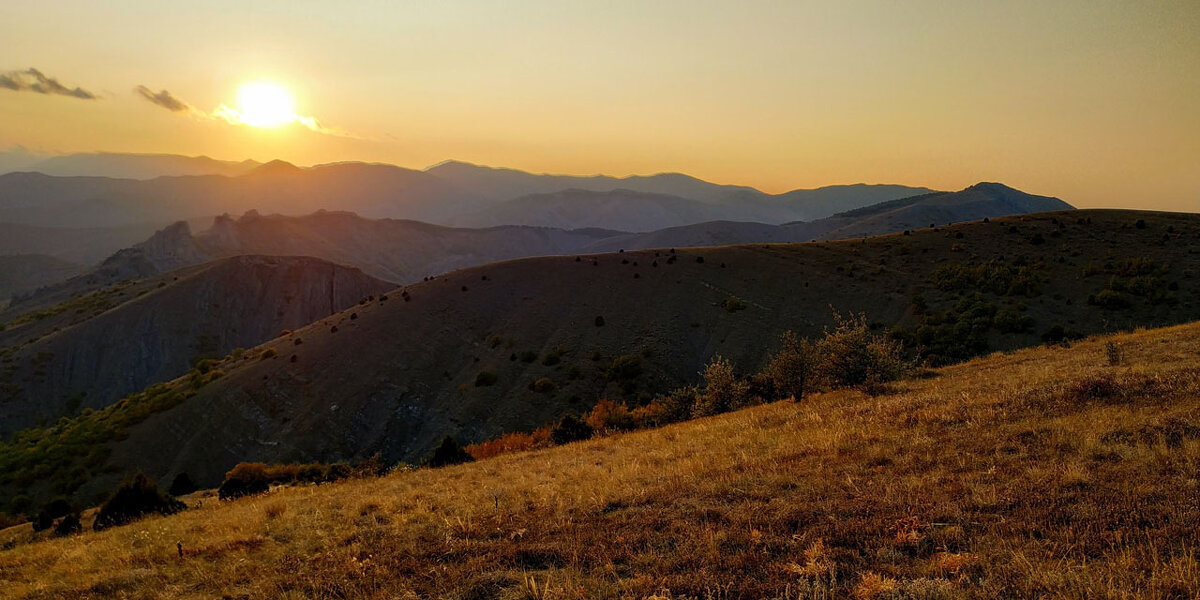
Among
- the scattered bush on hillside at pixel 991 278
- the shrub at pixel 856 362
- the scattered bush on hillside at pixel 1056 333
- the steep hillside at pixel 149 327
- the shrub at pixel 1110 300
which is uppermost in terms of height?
the scattered bush on hillside at pixel 991 278

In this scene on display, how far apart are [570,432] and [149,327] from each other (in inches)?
3660

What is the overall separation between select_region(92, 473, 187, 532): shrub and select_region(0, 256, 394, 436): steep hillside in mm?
71791

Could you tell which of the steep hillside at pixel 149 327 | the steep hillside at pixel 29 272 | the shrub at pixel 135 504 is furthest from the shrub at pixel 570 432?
the steep hillside at pixel 29 272

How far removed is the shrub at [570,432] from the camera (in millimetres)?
21109

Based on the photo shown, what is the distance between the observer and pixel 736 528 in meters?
6.95

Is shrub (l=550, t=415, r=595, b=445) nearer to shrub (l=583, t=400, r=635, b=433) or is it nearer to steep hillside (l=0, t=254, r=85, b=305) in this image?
shrub (l=583, t=400, r=635, b=433)

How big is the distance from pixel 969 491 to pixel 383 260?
20702 cm

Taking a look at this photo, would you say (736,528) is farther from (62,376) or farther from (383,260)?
(383,260)

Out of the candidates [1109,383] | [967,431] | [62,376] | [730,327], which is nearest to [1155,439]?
[967,431]

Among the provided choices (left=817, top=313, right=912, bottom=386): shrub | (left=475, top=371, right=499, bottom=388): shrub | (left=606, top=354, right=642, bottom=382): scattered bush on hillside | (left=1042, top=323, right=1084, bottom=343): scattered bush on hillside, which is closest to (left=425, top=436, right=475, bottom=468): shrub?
(left=817, top=313, right=912, bottom=386): shrub

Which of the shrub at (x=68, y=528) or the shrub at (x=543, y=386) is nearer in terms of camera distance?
the shrub at (x=68, y=528)

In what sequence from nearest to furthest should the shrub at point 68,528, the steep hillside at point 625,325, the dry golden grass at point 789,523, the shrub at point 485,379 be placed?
the dry golden grass at point 789,523 < the shrub at point 68,528 < the steep hillside at point 625,325 < the shrub at point 485,379

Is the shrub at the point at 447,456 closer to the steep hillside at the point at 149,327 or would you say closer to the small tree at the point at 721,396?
the small tree at the point at 721,396

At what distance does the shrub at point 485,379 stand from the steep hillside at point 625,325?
199 millimetres
